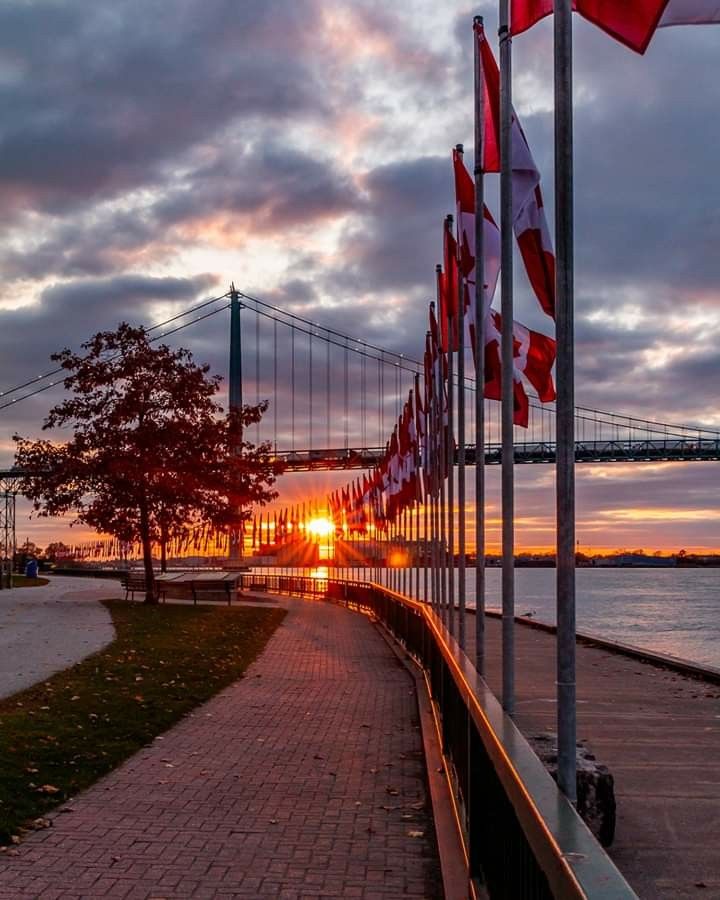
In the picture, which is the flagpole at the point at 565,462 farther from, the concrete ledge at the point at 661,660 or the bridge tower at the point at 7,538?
the bridge tower at the point at 7,538

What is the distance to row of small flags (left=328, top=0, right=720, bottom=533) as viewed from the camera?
522 cm

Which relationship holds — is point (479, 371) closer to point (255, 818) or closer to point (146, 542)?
point (255, 818)

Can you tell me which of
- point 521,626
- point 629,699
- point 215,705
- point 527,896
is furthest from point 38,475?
point 527,896

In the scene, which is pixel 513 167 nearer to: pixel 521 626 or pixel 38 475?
pixel 521 626

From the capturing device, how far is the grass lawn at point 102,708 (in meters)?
8.63

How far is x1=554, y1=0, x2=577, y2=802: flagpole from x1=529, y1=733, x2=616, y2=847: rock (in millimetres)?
1081

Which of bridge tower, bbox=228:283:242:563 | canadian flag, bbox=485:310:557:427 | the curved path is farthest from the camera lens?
bridge tower, bbox=228:283:242:563

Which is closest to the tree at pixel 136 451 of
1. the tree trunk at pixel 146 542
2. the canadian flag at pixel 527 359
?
the tree trunk at pixel 146 542

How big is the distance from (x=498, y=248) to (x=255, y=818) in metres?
5.27

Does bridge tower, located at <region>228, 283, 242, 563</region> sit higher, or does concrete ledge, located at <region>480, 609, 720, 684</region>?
bridge tower, located at <region>228, 283, 242, 563</region>

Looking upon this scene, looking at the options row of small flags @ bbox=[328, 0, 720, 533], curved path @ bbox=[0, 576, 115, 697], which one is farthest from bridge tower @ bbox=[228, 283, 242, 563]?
row of small flags @ bbox=[328, 0, 720, 533]

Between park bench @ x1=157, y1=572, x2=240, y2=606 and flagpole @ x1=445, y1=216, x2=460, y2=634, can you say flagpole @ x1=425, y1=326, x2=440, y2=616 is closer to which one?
flagpole @ x1=445, y1=216, x2=460, y2=634

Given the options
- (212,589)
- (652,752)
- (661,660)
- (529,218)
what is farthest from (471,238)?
(212,589)

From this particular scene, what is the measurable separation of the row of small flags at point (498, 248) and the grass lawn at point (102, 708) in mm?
4365
